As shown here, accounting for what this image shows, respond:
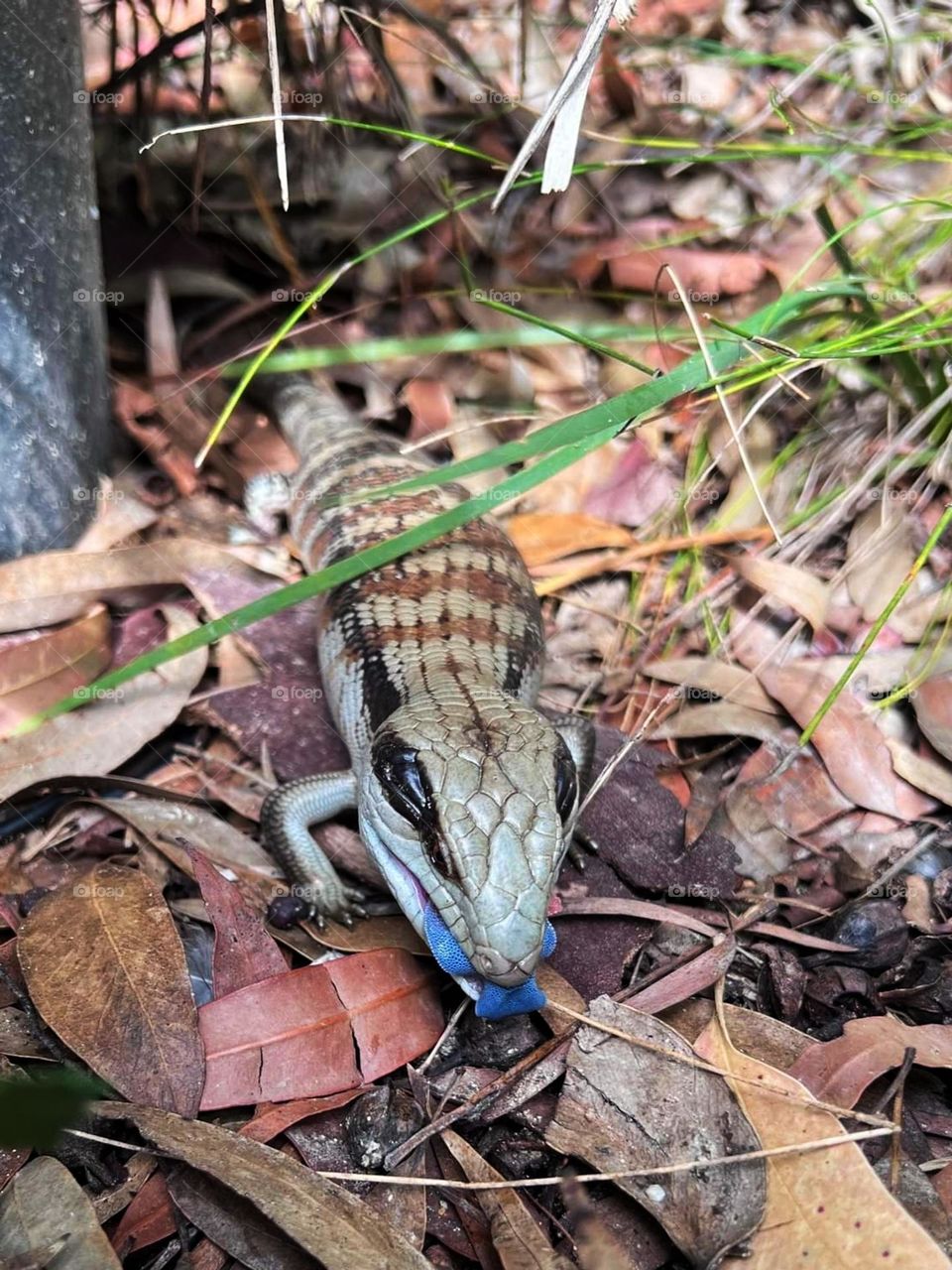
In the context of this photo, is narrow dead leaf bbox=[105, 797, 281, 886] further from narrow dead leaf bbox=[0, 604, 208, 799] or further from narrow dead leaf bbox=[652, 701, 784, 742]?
narrow dead leaf bbox=[652, 701, 784, 742]

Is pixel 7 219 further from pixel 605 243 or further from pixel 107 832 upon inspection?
pixel 605 243

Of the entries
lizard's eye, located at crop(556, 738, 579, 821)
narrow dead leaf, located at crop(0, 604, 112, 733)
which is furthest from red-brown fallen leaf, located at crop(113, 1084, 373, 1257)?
narrow dead leaf, located at crop(0, 604, 112, 733)

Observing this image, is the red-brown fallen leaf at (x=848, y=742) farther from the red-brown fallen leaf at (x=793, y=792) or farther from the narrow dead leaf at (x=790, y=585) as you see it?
the narrow dead leaf at (x=790, y=585)

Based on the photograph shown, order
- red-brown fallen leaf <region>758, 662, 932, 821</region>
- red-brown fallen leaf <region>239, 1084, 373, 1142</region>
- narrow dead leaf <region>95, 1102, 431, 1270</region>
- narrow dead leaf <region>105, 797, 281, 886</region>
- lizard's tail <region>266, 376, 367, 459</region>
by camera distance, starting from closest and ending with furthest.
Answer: narrow dead leaf <region>95, 1102, 431, 1270</region> → red-brown fallen leaf <region>239, 1084, 373, 1142</region> → narrow dead leaf <region>105, 797, 281, 886</region> → red-brown fallen leaf <region>758, 662, 932, 821</region> → lizard's tail <region>266, 376, 367, 459</region>

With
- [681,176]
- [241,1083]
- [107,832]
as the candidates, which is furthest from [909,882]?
[681,176]

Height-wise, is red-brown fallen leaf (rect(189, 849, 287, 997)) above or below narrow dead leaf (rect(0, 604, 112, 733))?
below

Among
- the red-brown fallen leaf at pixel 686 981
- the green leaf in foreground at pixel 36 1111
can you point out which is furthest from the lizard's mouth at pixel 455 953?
the green leaf in foreground at pixel 36 1111
